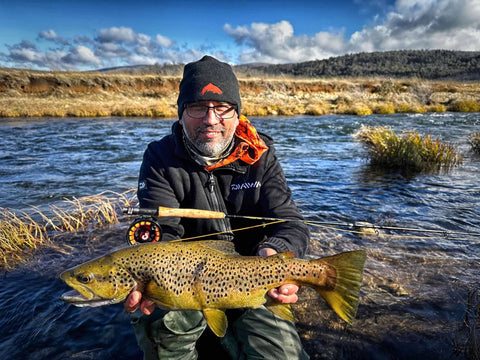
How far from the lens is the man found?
9.23 feet

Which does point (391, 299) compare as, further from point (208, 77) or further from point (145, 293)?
point (208, 77)

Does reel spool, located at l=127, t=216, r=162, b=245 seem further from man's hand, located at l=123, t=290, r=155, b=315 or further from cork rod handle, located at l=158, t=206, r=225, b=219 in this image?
man's hand, located at l=123, t=290, r=155, b=315

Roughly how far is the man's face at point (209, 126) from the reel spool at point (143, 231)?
806 mm

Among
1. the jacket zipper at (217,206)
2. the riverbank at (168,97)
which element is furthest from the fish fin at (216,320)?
the riverbank at (168,97)

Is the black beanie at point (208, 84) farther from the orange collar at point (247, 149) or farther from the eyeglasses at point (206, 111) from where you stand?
the orange collar at point (247, 149)

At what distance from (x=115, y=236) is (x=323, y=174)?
→ 248 inches

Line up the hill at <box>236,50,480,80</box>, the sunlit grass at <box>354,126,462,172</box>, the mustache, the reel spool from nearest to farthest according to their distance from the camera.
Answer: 1. the reel spool
2. the mustache
3. the sunlit grass at <box>354,126,462,172</box>
4. the hill at <box>236,50,480,80</box>

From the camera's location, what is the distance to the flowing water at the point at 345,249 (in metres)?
3.06

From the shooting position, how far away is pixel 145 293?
2330 millimetres

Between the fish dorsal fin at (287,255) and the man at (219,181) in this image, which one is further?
the man at (219,181)

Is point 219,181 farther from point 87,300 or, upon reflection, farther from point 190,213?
point 87,300

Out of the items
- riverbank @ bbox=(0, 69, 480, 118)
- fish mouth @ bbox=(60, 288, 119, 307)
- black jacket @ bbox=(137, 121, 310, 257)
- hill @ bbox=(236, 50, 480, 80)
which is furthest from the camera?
hill @ bbox=(236, 50, 480, 80)

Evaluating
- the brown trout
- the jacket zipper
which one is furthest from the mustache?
the brown trout

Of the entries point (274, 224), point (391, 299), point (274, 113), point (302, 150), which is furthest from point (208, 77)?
point (274, 113)
